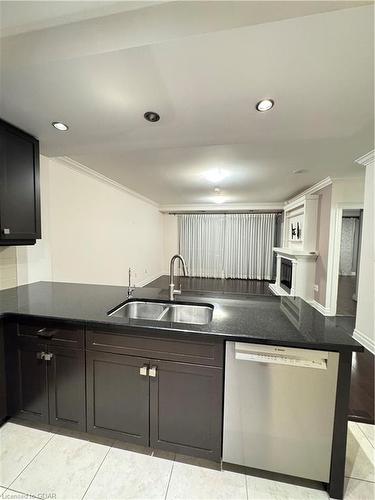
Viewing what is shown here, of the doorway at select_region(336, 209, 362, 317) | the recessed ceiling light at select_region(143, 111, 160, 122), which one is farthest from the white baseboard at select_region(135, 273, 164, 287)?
the doorway at select_region(336, 209, 362, 317)

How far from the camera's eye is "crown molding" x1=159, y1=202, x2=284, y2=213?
671 cm

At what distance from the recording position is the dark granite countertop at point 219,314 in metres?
1.25

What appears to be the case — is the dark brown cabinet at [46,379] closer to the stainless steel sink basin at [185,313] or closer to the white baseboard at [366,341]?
the stainless steel sink basin at [185,313]

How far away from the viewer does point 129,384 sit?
145 cm

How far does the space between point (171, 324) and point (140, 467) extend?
37.0 inches

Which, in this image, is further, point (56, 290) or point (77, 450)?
point (56, 290)

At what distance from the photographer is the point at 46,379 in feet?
5.20

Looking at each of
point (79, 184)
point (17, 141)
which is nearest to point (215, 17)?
point (17, 141)

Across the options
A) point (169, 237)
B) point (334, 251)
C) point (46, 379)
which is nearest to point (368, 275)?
point (334, 251)

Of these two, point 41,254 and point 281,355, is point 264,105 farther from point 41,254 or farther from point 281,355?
point 41,254

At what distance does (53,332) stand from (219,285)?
214 inches

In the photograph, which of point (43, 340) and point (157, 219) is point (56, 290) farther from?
point (157, 219)

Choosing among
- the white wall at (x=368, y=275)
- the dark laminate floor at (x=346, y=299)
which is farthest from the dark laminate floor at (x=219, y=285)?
the white wall at (x=368, y=275)

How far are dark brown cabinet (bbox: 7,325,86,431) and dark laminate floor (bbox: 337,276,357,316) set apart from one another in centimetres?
461
